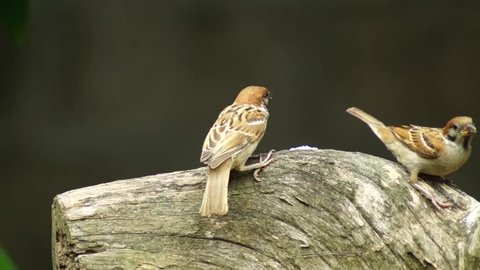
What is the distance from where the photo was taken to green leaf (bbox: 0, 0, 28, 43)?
3.40m

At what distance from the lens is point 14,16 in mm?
3426

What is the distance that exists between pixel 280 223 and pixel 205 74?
2.38 m

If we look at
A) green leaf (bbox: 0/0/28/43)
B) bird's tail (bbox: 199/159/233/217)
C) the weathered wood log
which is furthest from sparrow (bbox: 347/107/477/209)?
Result: green leaf (bbox: 0/0/28/43)

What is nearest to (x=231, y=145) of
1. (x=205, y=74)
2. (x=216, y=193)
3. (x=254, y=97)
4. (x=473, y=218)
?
(x=216, y=193)

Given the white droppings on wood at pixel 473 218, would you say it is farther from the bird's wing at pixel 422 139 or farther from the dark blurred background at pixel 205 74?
the dark blurred background at pixel 205 74

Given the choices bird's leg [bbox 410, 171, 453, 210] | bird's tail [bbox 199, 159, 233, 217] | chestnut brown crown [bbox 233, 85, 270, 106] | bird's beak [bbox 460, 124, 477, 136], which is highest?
chestnut brown crown [bbox 233, 85, 270, 106]

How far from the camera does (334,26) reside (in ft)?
19.3

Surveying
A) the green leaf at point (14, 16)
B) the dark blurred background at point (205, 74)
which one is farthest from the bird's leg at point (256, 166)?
the dark blurred background at point (205, 74)

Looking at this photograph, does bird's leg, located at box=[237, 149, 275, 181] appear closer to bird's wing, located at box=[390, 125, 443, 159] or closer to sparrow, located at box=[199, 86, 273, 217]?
sparrow, located at box=[199, 86, 273, 217]

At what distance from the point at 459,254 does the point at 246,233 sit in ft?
2.67

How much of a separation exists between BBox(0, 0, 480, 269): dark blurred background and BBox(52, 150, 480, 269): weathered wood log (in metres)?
1.90

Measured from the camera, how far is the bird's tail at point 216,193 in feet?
11.7

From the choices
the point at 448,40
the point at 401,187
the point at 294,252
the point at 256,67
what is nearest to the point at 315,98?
the point at 256,67

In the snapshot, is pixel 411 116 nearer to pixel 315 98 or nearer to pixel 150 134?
pixel 315 98
